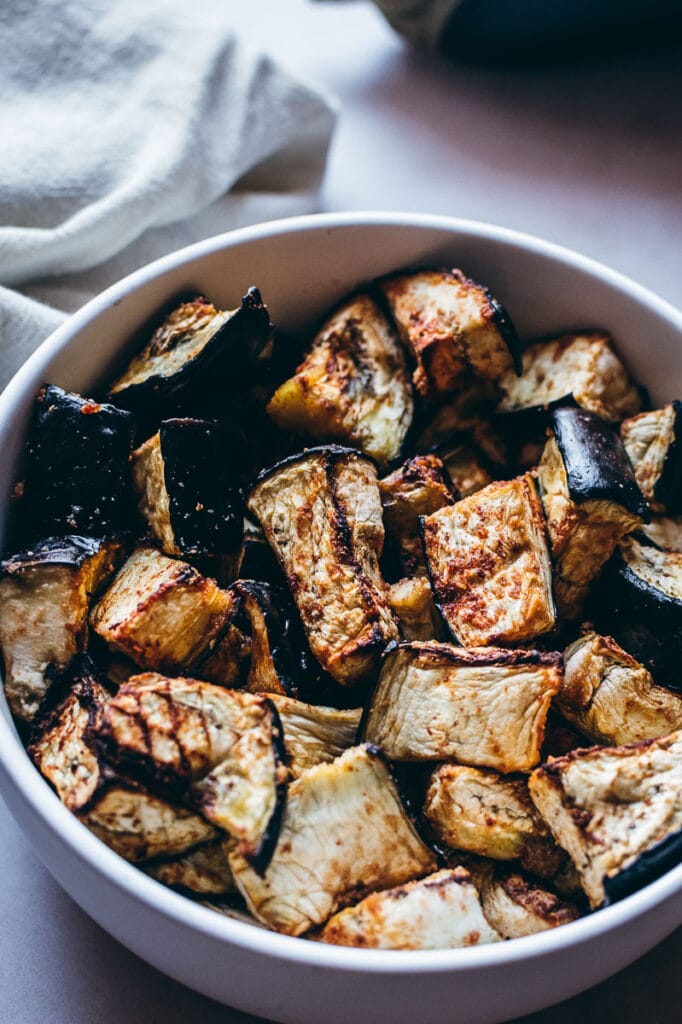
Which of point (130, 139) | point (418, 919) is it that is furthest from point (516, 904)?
point (130, 139)

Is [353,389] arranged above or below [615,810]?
above

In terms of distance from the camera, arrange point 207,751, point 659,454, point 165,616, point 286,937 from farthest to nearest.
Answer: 1. point 659,454
2. point 165,616
3. point 207,751
4. point 286,937

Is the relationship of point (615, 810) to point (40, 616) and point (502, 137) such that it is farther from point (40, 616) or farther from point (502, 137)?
point (502, 137)

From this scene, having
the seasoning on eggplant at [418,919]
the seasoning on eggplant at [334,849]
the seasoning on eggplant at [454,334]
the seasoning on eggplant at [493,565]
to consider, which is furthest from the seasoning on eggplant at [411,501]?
the seasoning on eggplant at [418,919]

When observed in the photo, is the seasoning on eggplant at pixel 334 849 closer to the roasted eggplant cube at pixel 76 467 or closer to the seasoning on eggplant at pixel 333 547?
the seasoning on eggplant at pixel 333 547

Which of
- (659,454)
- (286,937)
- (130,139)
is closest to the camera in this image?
(286,937)

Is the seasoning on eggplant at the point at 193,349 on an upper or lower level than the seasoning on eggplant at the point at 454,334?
lower

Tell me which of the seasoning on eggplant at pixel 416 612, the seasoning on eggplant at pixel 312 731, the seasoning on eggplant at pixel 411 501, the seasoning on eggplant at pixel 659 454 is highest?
the seasoning on eggplant at pixel 659 454

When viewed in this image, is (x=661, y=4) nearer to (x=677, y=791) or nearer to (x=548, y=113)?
(x=548, y=113)

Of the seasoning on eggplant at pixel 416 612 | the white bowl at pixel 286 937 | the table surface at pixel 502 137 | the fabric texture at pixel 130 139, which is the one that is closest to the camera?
the white bowl at pixel 286 937
